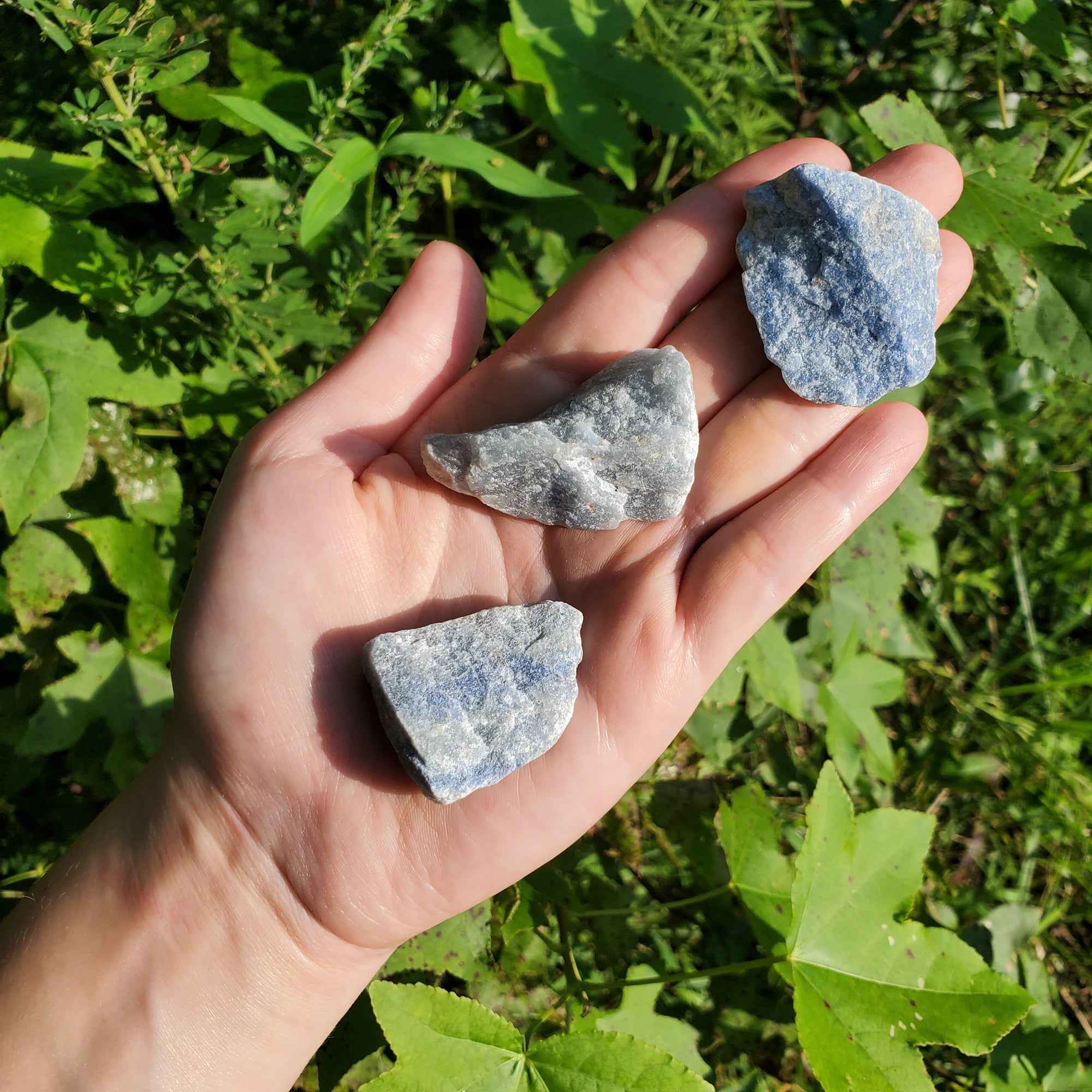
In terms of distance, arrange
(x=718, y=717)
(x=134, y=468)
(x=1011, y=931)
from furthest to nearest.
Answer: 1. (x=1011, y=931)
2. (x=718, y=717)
3. (x=134, y=468)

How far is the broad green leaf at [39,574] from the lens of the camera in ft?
7.66

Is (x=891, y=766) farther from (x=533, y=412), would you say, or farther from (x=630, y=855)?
(x=533, y=412)

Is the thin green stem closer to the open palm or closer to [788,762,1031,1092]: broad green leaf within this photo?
[788,762,1031,1092]: broad green leaf

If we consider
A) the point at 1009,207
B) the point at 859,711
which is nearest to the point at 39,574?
the point at 859,711

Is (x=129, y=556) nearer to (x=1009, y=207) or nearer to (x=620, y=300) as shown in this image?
(x=620, y=300)

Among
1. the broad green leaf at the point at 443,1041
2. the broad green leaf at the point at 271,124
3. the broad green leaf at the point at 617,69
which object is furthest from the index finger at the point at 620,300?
the broad green leaf at the point at 443,1041

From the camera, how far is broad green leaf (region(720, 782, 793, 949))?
7.56ft

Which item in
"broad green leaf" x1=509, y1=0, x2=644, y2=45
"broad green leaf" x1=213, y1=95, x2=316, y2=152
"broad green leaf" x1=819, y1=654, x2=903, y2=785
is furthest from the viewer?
"broad green leaf" x1=819, y1=654, x2=903, y2=785

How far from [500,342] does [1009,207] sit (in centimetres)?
148

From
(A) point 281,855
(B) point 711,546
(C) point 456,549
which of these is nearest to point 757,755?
(B) point 711,546

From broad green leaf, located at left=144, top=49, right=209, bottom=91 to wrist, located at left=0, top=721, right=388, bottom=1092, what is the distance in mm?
1415

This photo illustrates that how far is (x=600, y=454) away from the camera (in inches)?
82.1

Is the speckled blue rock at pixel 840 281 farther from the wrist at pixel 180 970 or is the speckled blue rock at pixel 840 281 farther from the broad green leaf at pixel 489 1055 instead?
the wrist at pixel 180 970

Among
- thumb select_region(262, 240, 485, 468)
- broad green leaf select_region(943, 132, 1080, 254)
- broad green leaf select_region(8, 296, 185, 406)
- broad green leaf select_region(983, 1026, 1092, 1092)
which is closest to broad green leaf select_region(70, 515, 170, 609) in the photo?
broad green leaf select_region(8, 296, 185, 406)
